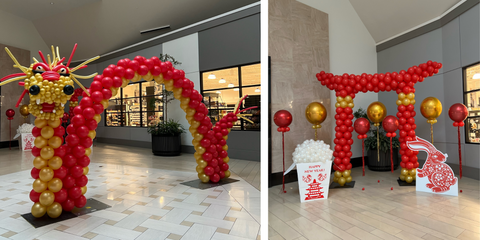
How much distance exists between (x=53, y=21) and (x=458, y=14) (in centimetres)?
457

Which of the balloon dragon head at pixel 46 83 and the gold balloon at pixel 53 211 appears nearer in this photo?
the balloon dragon head at pixel 46 83

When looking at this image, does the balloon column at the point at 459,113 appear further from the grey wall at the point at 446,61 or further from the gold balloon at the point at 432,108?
the grey wall at the point at 446,61

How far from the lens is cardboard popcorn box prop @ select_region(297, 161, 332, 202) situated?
3314 millimetres

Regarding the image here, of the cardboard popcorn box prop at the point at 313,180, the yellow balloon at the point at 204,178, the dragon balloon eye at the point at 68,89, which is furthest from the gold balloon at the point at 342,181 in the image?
the dragon balloon eye at the point at 68,89

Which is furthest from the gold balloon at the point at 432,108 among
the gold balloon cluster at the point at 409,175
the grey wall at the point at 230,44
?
the grey wall at the point at 230,44

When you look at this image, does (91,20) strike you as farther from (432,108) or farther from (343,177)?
(432,108)

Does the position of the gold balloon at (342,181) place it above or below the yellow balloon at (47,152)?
below

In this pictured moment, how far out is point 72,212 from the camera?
274 centimetres

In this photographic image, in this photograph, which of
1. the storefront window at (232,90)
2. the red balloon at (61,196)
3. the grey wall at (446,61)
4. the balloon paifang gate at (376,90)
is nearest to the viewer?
the red balloon at (61,196)

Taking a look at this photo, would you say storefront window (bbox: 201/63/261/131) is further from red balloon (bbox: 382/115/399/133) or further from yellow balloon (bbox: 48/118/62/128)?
yellow balloon (bbox: 48/118/62/128)

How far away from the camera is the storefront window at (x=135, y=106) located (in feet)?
12.1

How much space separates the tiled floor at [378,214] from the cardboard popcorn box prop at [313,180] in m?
0.11

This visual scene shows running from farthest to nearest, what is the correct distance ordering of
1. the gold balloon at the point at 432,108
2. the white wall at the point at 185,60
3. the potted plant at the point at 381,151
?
the white wall at the point at 185,60 → the potted plant at the point at 381,151 → the gold balloon at the point at 432,108

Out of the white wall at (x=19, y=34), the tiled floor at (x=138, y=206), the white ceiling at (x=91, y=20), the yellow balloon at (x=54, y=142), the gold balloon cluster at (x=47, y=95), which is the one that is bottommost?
the tiled floor at (x=138, y=206)
